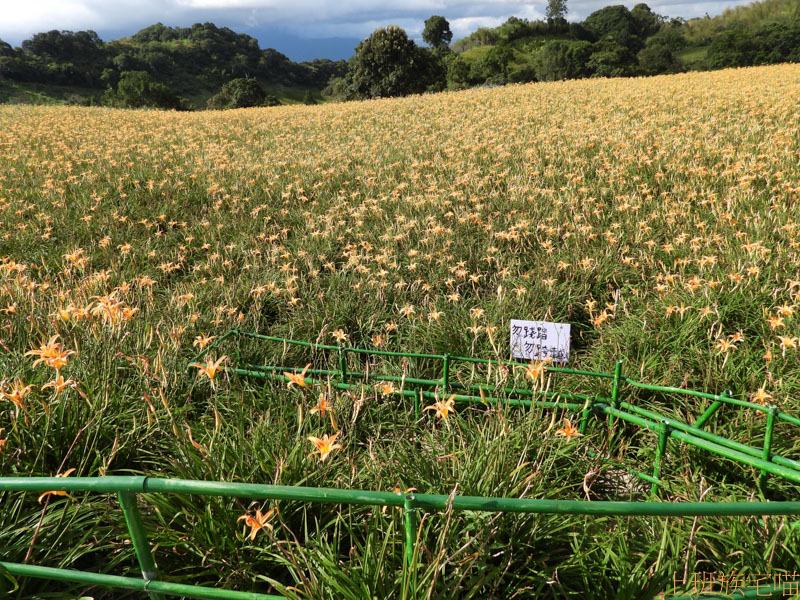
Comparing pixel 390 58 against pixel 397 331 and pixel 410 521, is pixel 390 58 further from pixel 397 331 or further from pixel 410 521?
pixel 410 521

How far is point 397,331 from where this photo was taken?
3307mm

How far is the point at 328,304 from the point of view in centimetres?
361

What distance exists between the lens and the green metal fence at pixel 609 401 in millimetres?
1687

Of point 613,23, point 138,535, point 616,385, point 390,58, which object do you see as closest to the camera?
point 138,535

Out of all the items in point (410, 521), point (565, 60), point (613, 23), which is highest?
point (613, 23)

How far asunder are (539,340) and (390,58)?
3769 cm

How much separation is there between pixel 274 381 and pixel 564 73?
4782 cm

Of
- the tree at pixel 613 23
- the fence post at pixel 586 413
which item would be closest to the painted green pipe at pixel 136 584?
the fence post at pixel 586 413

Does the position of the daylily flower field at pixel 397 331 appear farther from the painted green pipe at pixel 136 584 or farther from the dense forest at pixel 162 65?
the dense forest at pixel 162 65

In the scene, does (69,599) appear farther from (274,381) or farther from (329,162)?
(329,162)

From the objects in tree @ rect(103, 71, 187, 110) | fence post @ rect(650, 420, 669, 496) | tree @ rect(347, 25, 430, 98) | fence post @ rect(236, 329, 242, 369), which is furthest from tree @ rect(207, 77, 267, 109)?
fence post @ rect(650, 420, 669, 496)

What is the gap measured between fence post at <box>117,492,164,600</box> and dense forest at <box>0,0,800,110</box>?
105 feet

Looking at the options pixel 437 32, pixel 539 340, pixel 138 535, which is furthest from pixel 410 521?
pixel 437 32

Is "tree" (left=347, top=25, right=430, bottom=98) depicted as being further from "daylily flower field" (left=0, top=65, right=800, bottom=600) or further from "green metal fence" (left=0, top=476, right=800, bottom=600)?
"green metal fence" (left=0, top=476, right=800, bottom=600)
